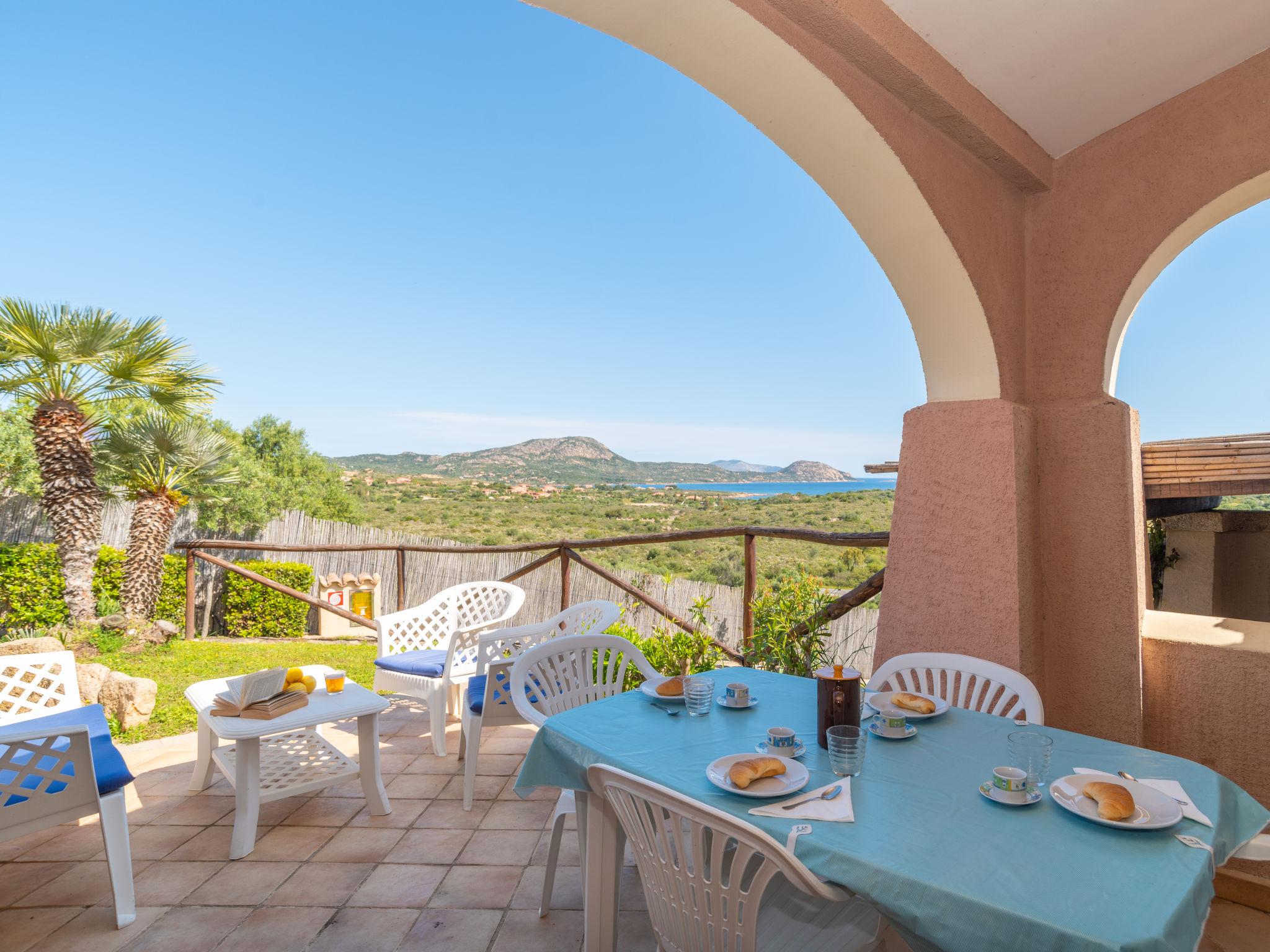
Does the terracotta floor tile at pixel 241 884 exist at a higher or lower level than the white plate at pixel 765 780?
lower

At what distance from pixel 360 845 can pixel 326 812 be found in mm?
361

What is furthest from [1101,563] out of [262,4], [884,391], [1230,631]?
[884,391]

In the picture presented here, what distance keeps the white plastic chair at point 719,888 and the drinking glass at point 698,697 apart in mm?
472

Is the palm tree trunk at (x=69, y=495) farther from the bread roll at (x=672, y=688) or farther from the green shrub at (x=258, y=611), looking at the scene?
the bread roll at (x=672, y=688)

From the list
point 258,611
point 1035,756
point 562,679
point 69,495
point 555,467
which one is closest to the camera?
point 1035,756

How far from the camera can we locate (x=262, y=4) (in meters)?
10.1

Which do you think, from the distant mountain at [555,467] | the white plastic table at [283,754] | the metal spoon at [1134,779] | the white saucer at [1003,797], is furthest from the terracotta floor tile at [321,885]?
the distant mountain at [555,467]

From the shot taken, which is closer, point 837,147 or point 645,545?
point 837,147

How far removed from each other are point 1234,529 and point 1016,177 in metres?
4.45

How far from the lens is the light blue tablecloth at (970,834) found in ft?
3.03

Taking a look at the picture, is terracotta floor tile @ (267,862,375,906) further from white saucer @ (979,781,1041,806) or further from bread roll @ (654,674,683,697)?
white saucer @ (979,781,1041,806)

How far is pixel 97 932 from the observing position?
74.9 inches

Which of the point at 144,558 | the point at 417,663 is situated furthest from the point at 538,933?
the point at 144,558

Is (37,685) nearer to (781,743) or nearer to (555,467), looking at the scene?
(781,743)
